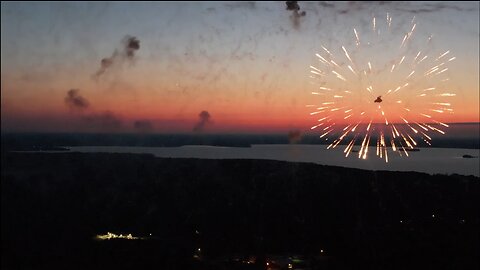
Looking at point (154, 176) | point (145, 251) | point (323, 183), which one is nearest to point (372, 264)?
point (145, 251)

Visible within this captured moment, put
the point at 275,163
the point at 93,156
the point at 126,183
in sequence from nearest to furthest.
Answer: the point at 126,183 < the point at 93,156 < the point at 275,163

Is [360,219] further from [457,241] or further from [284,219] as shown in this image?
[457,241]

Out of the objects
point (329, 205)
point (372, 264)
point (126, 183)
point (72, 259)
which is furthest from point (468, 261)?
point (126, 183)

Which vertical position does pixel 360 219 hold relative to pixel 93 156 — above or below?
below

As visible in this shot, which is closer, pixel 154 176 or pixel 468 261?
pixel 468 261

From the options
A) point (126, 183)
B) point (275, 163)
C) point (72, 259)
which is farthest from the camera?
point (275, 163)

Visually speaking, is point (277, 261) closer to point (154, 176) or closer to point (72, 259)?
point (72, 259)
